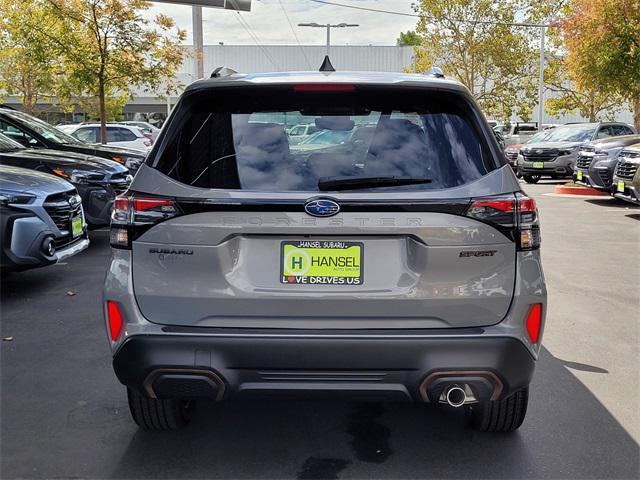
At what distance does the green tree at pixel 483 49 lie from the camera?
33.6 m

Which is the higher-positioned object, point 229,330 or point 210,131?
point 210,131

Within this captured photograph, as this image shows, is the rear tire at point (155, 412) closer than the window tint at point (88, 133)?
Yes

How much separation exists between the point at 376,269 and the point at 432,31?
33.9 meters

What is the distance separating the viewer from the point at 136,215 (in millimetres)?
2990

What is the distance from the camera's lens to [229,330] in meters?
2.91

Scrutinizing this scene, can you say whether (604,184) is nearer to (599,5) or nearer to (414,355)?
(599,5)

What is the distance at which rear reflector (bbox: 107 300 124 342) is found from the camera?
9.95ft

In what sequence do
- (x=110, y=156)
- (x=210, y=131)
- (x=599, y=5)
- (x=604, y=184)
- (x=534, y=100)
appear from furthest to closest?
(x=534, y=100)
(x=599, y=5)
(x=604, y=184)
(x=110, y=156)
(x=210, y=131)

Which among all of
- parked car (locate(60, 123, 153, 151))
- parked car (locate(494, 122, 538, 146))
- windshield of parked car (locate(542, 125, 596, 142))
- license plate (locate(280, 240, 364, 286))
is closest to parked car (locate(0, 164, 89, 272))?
license plate (locate(280, 240, 364, 286))

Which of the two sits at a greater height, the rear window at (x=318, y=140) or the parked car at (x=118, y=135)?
the rear window at (x=318, y=140)

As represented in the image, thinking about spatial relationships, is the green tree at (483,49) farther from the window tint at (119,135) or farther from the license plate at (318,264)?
the license plate at (318,264)

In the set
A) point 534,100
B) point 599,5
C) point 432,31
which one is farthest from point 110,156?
point 534,100

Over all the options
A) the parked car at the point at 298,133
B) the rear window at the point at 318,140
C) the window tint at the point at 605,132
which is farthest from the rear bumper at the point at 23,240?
the window tint at the point at 605,132

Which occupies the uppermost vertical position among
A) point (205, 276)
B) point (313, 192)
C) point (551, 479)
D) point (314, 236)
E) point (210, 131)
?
point (210, 131)
